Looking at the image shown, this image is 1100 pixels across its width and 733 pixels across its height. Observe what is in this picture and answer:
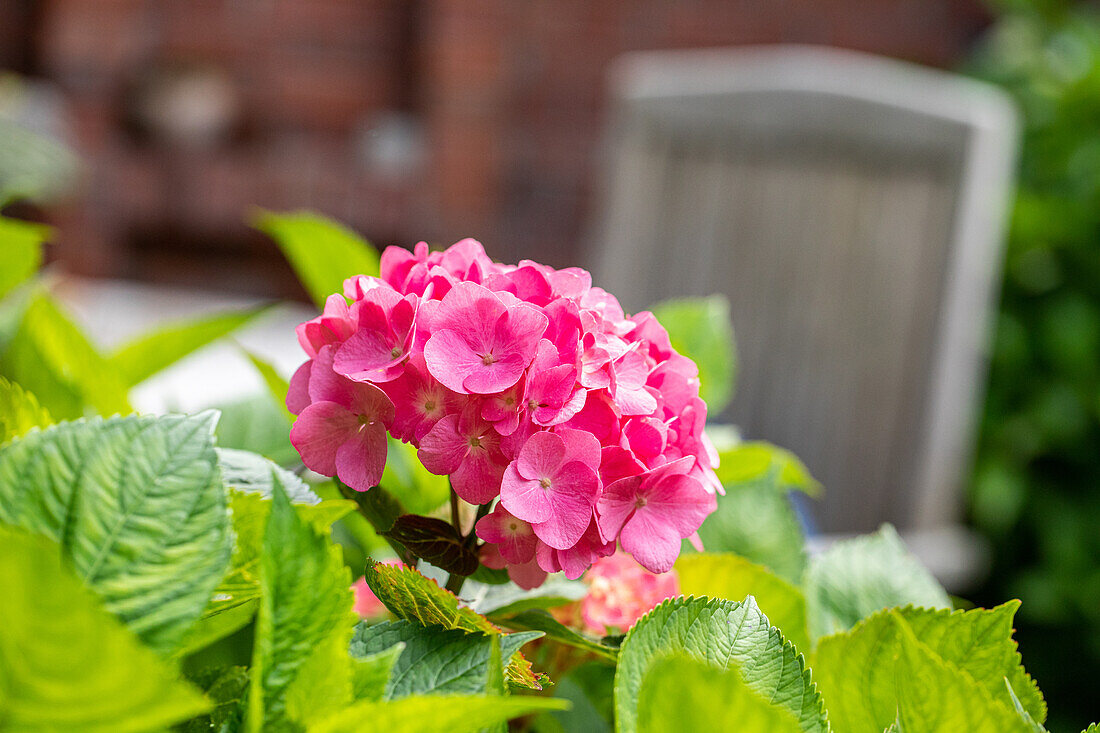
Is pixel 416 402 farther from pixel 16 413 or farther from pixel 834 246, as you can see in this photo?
pixel 834 246

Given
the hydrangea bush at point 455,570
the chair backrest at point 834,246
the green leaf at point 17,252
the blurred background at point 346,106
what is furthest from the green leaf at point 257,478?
the blurred background at point 346,106

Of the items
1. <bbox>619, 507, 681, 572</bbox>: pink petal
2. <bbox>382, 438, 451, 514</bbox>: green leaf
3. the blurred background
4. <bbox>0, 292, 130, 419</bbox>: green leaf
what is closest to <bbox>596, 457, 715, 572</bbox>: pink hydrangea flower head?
<bbox>619, 507, 681, 572</bbox>: pink petal

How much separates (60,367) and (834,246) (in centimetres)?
100

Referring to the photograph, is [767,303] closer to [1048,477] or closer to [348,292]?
[1048,477]

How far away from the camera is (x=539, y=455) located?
228mm

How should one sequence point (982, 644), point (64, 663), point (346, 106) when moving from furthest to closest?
1. point (346, 106)
2. point (982, 644)
3. point (64, 663)

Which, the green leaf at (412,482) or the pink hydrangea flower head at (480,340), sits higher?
the pink hydrangea flower head at (480,340)

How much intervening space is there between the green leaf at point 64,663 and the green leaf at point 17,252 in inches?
12.1

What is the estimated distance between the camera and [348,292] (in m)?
0.26

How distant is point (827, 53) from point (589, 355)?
2.75 metres

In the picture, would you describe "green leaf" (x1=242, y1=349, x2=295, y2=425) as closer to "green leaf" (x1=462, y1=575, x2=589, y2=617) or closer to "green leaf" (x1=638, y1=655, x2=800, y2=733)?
"green leaf" (x1=462, y1=575, x2=589, y2=617)

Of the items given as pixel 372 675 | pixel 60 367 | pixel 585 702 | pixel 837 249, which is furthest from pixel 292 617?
pixel 837 249

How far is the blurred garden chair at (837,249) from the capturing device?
109cm

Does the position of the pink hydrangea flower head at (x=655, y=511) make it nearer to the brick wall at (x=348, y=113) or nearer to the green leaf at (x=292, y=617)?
the green leaf at (x=292, y=617)
